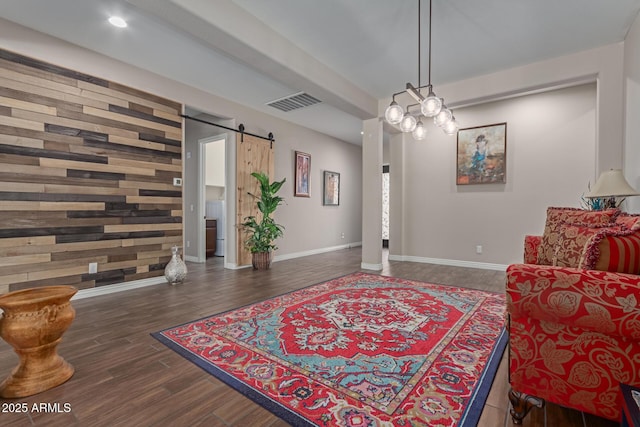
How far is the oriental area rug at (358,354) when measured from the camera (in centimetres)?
150

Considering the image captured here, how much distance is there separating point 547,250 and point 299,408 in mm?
2041

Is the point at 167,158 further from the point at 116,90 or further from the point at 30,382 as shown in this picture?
the point at 30,382

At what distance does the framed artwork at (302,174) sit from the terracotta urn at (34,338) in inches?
191

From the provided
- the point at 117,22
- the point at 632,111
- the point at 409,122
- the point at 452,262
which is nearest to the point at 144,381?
the point at 409,122

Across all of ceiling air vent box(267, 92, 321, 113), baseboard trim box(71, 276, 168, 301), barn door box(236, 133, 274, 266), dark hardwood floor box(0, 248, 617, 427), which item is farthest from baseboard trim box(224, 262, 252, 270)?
ceiling air vent box(267, 92, 321, 113)

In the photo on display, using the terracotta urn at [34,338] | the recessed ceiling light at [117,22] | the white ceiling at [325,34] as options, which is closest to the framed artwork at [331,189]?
the white ceiling at [325,34]

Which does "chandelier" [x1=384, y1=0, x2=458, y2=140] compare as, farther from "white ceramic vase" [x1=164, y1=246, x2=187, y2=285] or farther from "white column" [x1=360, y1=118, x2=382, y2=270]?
"white ceramic vase" [x1=164, y1=246, x2=187, y2=285]

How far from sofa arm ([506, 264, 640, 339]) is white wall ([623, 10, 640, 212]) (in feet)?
7.99

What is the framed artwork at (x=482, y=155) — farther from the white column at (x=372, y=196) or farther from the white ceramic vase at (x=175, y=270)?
the white ceramic vase at (x=175, y=270)

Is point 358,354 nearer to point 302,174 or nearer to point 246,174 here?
point 246,174

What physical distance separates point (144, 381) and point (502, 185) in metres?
5.32

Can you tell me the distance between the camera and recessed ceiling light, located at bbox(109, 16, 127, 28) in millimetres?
2834

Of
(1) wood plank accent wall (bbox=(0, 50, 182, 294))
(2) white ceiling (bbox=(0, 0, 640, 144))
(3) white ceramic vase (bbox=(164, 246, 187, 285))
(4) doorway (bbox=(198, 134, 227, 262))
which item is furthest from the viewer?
(4) doorway (bbox=(198, 134, 227, 262))

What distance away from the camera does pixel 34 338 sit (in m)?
1.67
